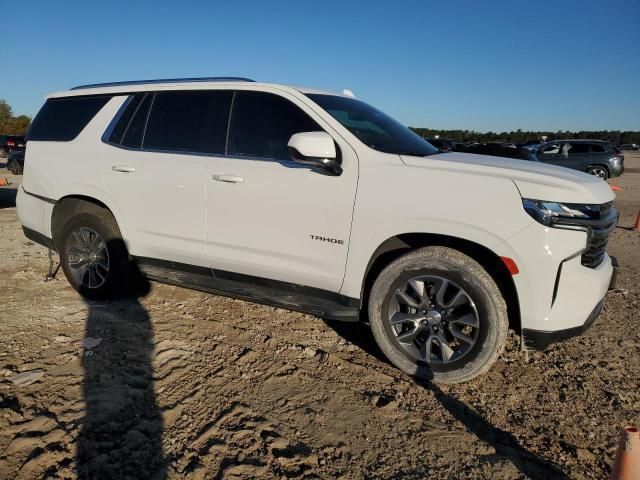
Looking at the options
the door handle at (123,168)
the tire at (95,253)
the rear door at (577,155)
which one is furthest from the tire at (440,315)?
the rear door at (577,155)

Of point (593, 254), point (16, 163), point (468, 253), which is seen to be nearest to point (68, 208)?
point (468, 253)

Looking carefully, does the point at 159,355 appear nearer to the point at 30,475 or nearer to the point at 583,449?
the point at 30,475

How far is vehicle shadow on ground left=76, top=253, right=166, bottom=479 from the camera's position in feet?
7.22

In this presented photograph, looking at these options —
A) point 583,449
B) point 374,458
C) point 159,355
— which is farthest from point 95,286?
point 583,449

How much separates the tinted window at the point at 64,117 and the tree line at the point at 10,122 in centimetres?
7052

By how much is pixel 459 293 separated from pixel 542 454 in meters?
0.97

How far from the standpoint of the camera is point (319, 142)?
9.75 ft

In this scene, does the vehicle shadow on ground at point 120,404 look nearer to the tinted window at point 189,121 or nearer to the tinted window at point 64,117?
the tinted window at point 189,121

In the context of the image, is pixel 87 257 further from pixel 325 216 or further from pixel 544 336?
pixel 544 336

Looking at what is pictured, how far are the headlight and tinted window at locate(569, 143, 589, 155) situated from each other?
17844mm

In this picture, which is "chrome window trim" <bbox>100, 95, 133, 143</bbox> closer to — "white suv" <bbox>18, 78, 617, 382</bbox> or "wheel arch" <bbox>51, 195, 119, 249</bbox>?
"white suv" <bbox>18, 78, 617, 382</bbox>

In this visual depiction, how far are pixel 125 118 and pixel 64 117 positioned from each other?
80cm

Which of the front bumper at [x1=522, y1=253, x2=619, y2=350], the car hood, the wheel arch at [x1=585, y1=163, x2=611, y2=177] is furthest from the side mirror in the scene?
the wheel arch at [x1=585, y1=163, x2=611, y2=177]

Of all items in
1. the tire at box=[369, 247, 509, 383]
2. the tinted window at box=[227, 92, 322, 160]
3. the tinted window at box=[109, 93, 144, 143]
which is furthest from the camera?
the tinted window at box=[109, 93, 144, 143]
